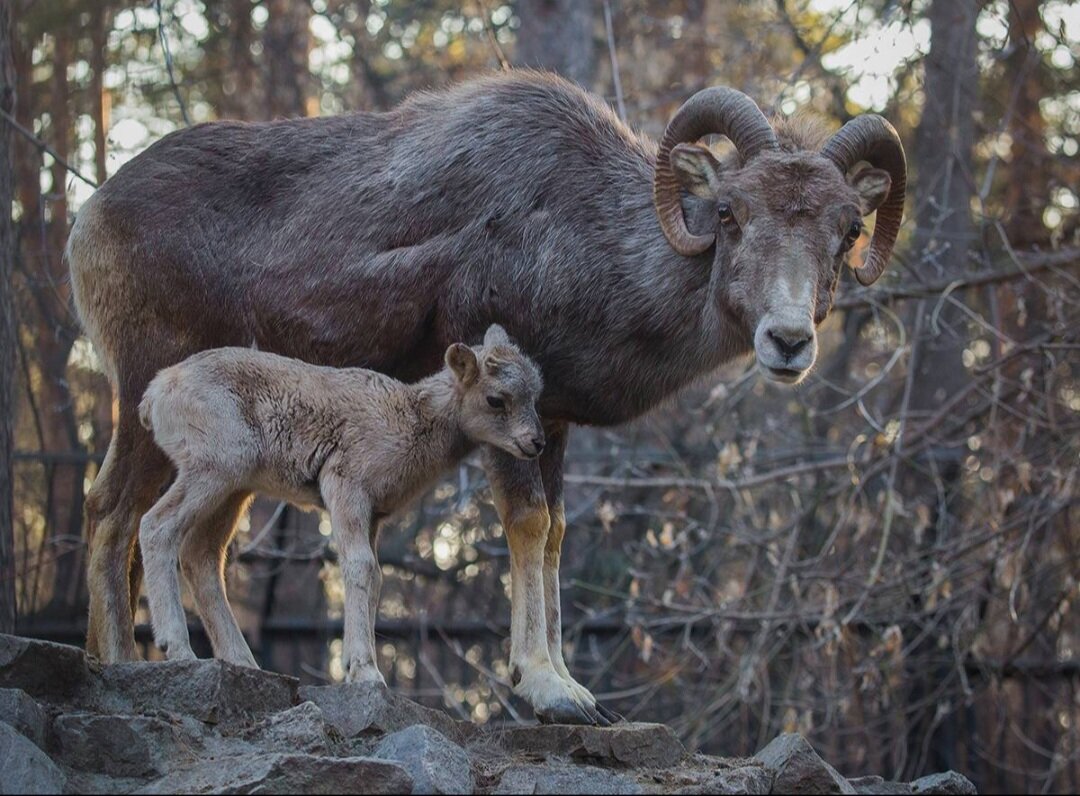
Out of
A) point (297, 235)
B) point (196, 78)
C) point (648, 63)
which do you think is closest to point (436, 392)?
point (297, 235)

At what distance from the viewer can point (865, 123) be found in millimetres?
7418

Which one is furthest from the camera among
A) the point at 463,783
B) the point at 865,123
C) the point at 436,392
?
the point at 865,123

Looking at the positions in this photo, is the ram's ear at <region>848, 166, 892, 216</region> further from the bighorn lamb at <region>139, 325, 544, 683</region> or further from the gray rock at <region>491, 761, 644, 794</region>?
the gray rock at <region>491, 761, 644, 794</region>

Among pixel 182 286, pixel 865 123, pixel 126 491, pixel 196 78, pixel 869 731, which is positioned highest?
pixel 196 78

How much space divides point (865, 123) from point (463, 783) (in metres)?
3.71

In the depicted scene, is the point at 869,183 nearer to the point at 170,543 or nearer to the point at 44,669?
the point at 170,543

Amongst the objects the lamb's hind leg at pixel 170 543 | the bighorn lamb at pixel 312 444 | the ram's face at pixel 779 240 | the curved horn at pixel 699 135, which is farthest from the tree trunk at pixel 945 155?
the lamb's hind leg at pixel 170 543

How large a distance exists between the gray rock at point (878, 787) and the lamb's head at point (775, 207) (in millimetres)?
1769

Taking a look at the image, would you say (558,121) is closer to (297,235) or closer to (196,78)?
(297,235)

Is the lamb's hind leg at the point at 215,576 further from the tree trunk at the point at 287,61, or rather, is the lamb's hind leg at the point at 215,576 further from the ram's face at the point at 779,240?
the tree trunk at the point at 287,61

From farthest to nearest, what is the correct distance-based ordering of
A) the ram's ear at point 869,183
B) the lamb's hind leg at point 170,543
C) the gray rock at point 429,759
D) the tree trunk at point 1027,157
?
the tree trunk at point 1027,157 < the ram's ear at point 869,183 < the lamb's hind leg at point 170,543 < the gray rock at point 429,759

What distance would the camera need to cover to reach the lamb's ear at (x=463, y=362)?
268 inches

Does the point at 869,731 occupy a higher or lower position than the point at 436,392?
lower

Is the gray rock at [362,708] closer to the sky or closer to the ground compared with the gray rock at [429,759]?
closer to the sky
